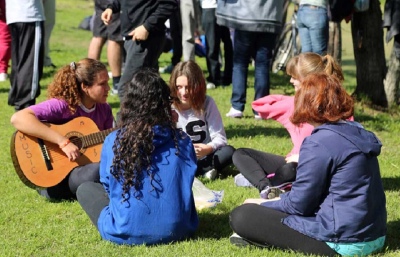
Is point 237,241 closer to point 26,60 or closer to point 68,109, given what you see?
point 68,109

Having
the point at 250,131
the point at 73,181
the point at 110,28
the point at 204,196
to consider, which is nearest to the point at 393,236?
the point at 204,196

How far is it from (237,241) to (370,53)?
4537mm

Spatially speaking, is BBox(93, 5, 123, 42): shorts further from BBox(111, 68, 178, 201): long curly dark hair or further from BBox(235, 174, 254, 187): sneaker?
BBox(111, 68, 178, 201): long curly dark hair

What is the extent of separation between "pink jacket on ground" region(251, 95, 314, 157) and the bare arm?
1.37 m

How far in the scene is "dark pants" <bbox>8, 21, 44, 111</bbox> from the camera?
265 inches

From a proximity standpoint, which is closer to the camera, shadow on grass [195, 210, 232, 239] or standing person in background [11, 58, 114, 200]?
shadow on grass [195, 210, 232, 239]

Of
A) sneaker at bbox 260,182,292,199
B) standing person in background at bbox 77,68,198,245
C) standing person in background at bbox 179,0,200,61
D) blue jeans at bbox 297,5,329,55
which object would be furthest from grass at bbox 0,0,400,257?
standing person in background at bbox 179,0,200,61

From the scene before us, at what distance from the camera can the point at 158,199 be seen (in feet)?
12.6

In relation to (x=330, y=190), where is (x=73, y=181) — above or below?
below

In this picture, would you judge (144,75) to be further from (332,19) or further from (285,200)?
(332,19)

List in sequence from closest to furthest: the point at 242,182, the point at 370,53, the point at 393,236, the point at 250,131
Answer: the point at 393,236 < the point at 242,182 < the point at 250,131 < the point at 370,53

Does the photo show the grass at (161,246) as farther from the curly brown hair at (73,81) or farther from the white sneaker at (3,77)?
the white sneaker at (3,77)

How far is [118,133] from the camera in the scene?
3873 mm

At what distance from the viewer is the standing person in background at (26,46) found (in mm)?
6715
